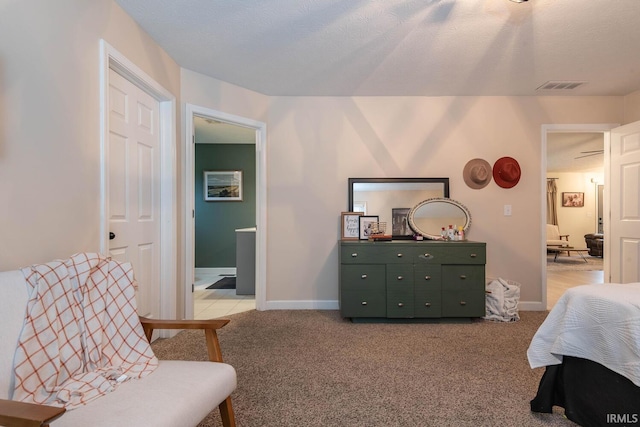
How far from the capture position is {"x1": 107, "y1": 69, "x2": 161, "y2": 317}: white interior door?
231 cm

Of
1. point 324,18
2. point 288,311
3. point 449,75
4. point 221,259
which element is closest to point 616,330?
point 324,18

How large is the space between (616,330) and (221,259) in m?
5.71

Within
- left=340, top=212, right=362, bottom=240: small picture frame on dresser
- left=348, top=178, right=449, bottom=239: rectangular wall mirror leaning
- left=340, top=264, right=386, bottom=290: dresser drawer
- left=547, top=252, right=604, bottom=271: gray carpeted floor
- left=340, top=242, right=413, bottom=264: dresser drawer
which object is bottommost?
left=547, top=252, right=604, bottom=271: gray carpeted floor

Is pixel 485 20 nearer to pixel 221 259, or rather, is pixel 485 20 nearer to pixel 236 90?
pixel 236 90

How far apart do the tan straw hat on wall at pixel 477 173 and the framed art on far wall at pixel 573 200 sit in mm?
8210

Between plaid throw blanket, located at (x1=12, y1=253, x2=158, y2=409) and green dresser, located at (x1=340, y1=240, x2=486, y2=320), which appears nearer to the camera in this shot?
plaid throw blanket, located at (x1=12, y1=253, x2=158, y2=409)

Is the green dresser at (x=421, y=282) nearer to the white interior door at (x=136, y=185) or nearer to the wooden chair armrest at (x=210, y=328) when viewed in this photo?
the white interior door at (x=136, y=185)

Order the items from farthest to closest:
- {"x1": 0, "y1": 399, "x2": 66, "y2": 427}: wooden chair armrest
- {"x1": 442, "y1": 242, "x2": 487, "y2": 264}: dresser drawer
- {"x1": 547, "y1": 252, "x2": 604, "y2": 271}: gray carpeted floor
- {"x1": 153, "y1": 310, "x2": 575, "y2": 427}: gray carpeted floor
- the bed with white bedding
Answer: {"x1": 547, "y1": 252, "x2": 604, "y2": 271}: gray carpeted floor < {"x1": 442, "y1": 242, "x2": 487, "y2": 264}: dresser drawer < {"x1": 153, "y1": 310, "x2": 575, "y2": 427}: gray carpeted floor < the bed with white bedding < {"x1": 0, "y1": 399, "x2": 66, "y2": 427}: wooden chair armrest

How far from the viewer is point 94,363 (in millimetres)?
1377

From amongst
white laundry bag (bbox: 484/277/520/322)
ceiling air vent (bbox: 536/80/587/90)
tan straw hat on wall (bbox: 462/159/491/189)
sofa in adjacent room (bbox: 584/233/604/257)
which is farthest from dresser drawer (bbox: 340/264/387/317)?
sofa in adjacent room (bbox: 584/233/604/257)

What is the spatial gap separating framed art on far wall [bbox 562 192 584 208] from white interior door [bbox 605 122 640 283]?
755cm

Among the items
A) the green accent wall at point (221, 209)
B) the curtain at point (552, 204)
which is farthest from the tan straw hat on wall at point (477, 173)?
the curtain at point (552, 204)

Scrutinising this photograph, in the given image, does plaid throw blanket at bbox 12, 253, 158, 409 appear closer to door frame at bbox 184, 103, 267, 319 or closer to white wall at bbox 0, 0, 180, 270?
white wall at bbox 0, 0, 180, 270

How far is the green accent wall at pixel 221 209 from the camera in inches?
247
